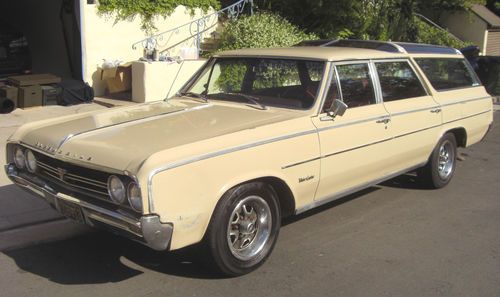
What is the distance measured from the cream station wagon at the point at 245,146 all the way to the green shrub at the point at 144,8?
6.48 m

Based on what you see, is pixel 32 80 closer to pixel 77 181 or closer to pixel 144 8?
pixel 144 8

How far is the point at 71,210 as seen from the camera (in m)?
3.98

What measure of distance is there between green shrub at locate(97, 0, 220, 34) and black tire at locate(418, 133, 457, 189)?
300 inches

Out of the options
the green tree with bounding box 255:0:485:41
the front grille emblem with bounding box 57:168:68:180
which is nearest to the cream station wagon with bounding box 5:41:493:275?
the front grille emblem with bounding box 57:168:68:180

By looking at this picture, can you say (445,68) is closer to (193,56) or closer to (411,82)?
(411,82)

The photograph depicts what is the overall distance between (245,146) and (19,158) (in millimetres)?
1926

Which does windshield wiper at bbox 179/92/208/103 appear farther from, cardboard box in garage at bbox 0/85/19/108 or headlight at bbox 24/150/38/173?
cardboard box in garage at bbox 0/85/19/108

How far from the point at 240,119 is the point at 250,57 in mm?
1106

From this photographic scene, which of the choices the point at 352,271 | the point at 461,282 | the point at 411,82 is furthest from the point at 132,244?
the point at 411,82

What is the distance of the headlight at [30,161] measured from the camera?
442cm

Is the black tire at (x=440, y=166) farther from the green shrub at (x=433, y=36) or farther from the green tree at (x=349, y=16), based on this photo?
the green shrub at (x=433, y=36)

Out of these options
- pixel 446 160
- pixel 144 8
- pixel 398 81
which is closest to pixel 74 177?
pixel 398 81

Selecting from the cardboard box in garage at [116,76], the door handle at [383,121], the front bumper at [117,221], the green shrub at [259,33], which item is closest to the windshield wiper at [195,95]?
the door handle at [383,121]

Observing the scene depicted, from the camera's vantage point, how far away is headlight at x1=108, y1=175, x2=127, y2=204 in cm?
362
